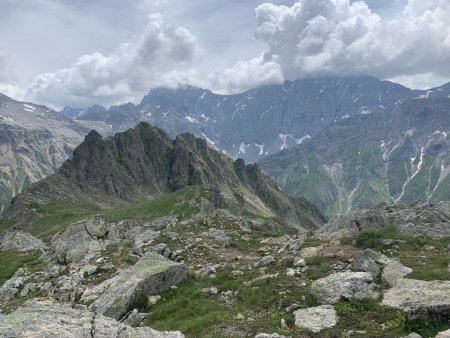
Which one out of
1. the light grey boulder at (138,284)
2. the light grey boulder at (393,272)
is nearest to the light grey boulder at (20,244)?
the light grey boulder at (138,284)

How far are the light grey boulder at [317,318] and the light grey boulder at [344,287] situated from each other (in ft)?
4.10

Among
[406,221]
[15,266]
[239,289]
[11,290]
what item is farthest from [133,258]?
[406,221]

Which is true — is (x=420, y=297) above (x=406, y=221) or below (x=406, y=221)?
above

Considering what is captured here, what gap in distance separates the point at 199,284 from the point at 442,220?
1260 inches

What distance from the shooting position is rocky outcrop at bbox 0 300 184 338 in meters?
14.4

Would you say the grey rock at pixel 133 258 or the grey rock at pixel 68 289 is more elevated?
the grey rock at pixel 133 258

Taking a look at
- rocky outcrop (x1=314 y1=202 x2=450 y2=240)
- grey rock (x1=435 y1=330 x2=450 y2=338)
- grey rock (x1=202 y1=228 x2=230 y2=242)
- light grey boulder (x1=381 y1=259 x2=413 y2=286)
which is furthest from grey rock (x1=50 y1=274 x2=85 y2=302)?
rocky outcrop (x1=314 y1=202 x2=450 y2=240)

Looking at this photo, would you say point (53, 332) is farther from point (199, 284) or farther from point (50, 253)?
point (50, 253)

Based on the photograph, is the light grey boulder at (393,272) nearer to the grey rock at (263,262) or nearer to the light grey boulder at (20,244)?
the grey rock at (263,262)

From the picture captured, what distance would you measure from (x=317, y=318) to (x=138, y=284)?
35.0 feet

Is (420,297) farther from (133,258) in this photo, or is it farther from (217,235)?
(217,235)

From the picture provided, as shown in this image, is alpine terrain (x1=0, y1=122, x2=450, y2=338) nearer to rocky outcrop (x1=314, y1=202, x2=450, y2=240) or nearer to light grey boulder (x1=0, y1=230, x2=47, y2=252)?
rocky outcrop (x1=314, y1=202, x2=450, y2=240)

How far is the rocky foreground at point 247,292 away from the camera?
55.0 ft

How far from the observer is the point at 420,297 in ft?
61.1
